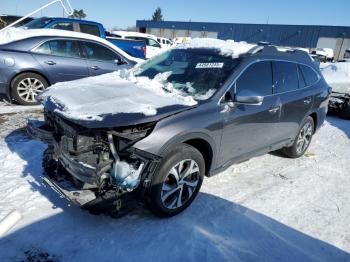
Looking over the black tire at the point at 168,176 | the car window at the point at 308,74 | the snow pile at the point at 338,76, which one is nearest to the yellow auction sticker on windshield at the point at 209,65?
the black tire at the point at 168,176

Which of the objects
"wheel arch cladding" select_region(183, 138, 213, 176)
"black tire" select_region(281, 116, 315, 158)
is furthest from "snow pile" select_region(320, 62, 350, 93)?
"wheel arch cladding" select_region(183, 138, 213, 176)

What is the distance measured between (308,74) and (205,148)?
9.33 feet

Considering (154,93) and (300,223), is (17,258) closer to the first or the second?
(154,93)

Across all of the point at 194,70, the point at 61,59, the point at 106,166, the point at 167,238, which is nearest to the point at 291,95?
the point at 194,70

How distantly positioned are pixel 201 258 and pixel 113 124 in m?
1.48

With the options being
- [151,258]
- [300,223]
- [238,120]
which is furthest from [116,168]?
[300,223]

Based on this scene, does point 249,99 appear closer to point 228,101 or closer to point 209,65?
point 228,101

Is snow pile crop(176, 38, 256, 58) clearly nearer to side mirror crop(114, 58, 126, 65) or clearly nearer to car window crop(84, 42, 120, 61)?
side mirror crop(114, 58, 126, 65)

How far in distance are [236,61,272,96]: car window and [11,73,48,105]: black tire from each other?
15.9ft

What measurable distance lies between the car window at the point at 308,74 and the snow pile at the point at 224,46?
4.48 ft

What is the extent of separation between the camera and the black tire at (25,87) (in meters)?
6.99

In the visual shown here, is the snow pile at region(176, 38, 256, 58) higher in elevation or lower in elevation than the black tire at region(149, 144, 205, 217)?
higher

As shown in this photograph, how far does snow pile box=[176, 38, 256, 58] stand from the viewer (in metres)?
4.27

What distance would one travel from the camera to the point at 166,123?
3199 mm
